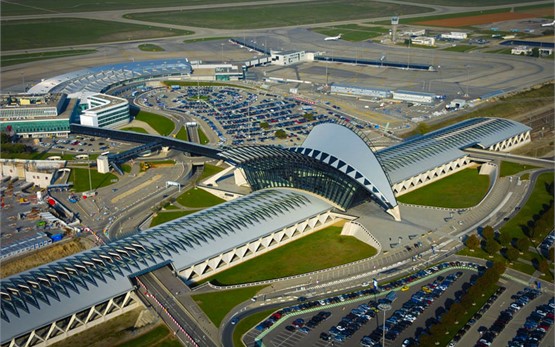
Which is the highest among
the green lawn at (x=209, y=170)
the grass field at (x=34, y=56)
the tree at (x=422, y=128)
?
the grass field at (x=34, y=56)

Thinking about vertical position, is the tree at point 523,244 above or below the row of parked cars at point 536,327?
above

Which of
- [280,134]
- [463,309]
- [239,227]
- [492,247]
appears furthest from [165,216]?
[463,309]

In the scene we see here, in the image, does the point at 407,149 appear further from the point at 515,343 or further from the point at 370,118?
the point at 515,343

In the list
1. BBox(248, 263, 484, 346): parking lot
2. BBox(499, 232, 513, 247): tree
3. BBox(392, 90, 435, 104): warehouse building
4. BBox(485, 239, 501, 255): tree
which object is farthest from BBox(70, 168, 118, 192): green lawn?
BBox(392, 90, 435, 104): warehouse building

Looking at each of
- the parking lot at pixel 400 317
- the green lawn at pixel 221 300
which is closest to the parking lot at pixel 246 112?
the green lawn at pixel 221 300

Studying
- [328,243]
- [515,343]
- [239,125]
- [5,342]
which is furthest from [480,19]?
[5,342]

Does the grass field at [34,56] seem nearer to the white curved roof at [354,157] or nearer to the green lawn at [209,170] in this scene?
the green lawn at [209,170]
